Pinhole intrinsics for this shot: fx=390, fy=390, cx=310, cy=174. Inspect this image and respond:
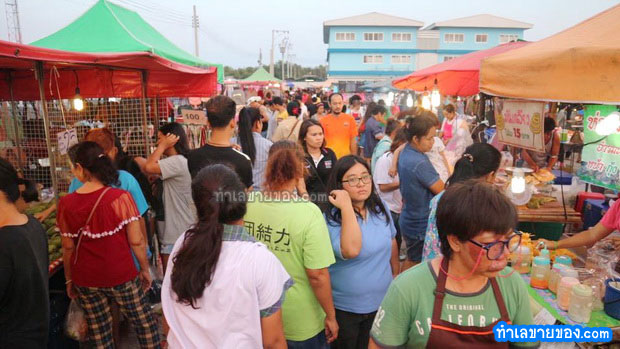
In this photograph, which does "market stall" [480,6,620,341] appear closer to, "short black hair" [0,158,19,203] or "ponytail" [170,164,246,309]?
"ponytail" [170,164,246,309]

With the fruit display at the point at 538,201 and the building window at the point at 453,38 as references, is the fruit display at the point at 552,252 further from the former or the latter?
the building window at the point at 453,38

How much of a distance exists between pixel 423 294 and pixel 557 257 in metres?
2.08

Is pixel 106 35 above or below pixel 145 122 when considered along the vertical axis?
above

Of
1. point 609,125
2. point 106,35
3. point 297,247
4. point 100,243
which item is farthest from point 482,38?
point 100,243

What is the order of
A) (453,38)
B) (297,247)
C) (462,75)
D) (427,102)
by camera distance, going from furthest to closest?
(453,38) < (427,102) < (462,75) < (297,247)

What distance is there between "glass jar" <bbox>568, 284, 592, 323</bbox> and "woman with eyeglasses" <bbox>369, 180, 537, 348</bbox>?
104cm

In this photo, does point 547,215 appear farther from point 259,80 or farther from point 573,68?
point 259,80

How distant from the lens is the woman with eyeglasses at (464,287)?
1.55 meters

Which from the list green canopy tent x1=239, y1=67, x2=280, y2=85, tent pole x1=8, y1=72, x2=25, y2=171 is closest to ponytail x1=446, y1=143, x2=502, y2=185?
tent pole x1=8, y1=72, x2=25, y2=171

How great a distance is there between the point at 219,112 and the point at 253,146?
1.39 metres

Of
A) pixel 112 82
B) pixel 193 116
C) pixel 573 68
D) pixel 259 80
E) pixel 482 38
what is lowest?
pixel 193 116

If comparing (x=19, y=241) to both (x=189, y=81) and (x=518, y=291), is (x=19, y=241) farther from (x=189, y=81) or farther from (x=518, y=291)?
(x=189, y=81)

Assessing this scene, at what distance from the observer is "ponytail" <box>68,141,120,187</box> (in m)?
2.77

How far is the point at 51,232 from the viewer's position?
3.95 meters
